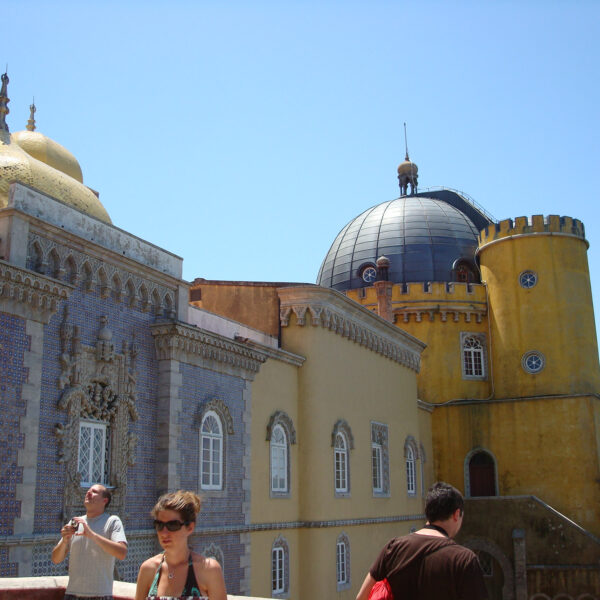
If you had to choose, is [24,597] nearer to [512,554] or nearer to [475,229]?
[512,554]

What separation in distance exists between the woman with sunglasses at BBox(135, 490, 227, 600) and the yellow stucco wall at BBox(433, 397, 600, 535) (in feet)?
86.4

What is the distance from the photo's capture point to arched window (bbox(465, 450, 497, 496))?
2984cm

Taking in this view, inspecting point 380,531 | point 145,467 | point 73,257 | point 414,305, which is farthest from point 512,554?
point 73,257

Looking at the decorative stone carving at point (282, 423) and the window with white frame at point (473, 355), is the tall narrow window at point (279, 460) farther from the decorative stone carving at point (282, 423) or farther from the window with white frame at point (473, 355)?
the window with white frame at point (473, 355)

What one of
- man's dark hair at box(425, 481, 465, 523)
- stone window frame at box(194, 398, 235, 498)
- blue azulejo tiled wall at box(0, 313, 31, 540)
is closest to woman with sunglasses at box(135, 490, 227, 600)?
man's dark hair at box(425, 481, 465, 523)

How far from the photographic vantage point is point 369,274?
3431 cm

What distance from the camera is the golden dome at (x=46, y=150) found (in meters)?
16.8

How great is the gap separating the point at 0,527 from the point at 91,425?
251 centimetres

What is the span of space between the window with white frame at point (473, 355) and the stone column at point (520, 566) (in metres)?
6.42

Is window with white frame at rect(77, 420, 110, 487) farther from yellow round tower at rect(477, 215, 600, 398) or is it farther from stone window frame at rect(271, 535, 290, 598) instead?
yellow round tower at rect(477, 215, 600, 398)

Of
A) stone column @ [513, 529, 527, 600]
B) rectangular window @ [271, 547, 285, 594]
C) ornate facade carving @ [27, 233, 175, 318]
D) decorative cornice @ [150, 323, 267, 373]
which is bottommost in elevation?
stone column @ [513, 529, 527, 600]

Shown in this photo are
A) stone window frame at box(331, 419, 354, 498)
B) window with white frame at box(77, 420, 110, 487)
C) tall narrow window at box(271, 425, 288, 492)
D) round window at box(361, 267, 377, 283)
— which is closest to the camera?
window with white frame at box(77, 420, 110, 487)

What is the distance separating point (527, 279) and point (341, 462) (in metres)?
13.5

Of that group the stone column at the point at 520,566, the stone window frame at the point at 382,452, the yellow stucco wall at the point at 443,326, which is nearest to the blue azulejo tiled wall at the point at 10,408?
the stone window frame at the point at 382,452
